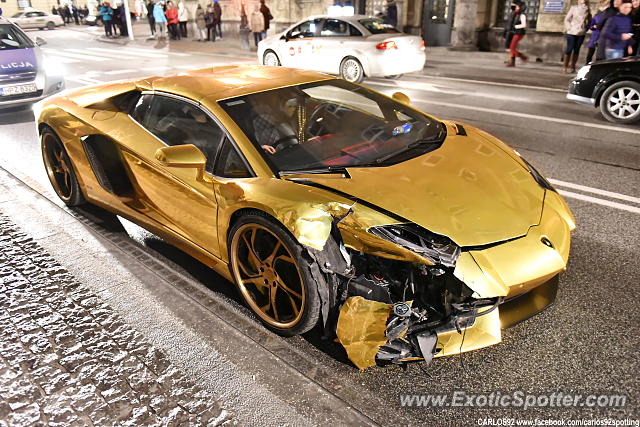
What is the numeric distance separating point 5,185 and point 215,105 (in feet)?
12.2

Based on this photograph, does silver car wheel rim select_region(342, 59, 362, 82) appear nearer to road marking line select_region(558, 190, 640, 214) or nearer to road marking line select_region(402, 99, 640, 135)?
road marking line select_region(402, 99, 640, 135)

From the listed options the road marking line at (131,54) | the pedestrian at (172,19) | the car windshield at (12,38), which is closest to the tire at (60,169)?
the car windshield at (12,38)

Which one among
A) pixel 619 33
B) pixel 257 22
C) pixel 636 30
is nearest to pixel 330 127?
pixel 619 33

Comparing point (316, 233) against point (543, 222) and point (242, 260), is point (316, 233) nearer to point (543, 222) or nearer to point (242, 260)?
point (242, 260)

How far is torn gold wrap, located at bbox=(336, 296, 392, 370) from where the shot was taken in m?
2.61

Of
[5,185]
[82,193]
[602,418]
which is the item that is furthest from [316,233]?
[5,185]

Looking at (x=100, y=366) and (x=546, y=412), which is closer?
(x=546, y=412)

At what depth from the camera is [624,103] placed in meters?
7.93

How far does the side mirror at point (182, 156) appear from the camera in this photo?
3.12 m

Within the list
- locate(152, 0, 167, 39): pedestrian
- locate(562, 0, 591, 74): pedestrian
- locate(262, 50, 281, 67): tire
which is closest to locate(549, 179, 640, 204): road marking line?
locate(562, 0, 591, 74): pedestrian

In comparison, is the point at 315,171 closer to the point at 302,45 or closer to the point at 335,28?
the point at 335,28

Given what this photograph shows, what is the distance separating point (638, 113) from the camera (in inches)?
308

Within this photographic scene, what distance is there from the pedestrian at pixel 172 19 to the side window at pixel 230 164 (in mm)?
25444

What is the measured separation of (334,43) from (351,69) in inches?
31.9
